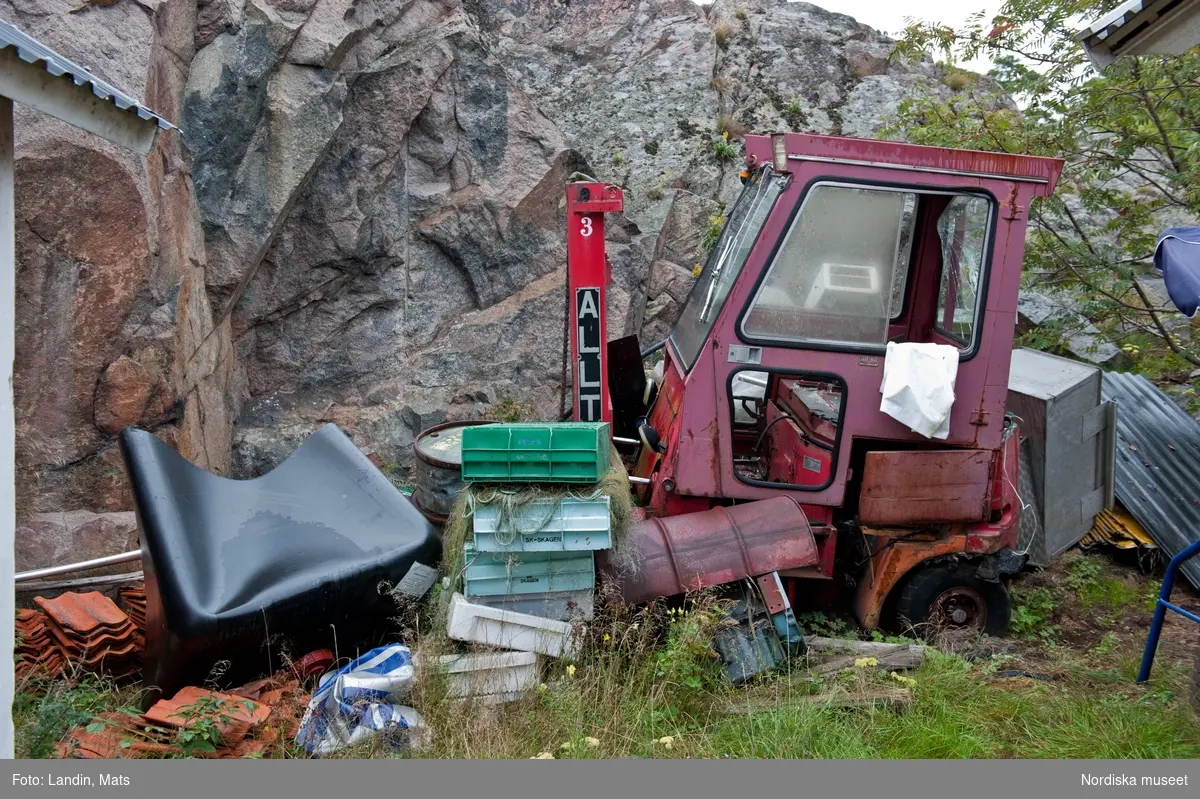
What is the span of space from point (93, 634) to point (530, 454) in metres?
2.10

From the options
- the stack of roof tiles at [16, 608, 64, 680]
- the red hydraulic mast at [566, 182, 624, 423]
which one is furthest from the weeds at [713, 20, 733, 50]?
the stack of roof tiles at [16, 608, 64, 680]

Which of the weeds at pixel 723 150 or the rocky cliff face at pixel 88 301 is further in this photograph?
the weeds at pixel 723 150

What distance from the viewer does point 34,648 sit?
422 centimetres

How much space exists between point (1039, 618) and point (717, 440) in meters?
2.20

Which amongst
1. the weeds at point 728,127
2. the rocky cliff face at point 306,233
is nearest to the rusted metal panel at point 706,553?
the rocky cliff face at point 306,233

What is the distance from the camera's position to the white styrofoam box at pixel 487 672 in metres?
3.85

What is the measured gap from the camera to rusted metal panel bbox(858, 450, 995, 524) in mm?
4539

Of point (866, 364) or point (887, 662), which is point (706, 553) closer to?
point (887, 662)

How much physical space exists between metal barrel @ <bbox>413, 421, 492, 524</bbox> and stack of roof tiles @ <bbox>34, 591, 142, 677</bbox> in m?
1.47

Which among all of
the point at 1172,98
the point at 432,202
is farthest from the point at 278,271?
the point at 1172,98

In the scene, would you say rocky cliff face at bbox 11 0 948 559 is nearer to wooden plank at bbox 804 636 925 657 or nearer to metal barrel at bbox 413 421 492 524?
metal barrel at bbox 413 421 492 524

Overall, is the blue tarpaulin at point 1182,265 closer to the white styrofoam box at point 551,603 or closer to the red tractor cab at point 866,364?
the red tractor cab at point 866,364

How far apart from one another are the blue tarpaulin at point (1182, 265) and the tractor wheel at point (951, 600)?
153 cm

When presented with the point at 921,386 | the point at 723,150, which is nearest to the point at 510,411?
the point at 921,386
